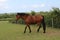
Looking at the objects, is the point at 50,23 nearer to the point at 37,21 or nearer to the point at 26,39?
the point at 37,21

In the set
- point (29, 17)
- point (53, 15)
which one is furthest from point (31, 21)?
point (53, 15)

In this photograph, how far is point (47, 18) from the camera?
2086cm

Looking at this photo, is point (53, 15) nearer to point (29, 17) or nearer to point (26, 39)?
point (29, 17)

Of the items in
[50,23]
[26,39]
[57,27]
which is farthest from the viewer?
[50,23]

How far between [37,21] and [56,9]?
5.14 metres

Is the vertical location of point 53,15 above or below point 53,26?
above

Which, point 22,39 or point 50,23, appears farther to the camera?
point 50,23

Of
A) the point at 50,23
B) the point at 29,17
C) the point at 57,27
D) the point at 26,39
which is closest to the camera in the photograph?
the point at 26,39

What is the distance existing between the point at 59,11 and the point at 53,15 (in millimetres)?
873

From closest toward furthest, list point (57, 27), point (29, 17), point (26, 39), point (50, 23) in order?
point (26, 39)
point (29, 17)
point (57, 27)
point (50, 23)

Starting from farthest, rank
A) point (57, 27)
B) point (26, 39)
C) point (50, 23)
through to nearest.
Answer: point (50, 23), point (57, 27), point (26, 39)

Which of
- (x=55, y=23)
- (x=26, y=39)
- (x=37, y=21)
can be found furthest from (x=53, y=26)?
(x=26, y=39)

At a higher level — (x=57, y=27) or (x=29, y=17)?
(x=29, y=17)

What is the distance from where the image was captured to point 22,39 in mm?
11211
